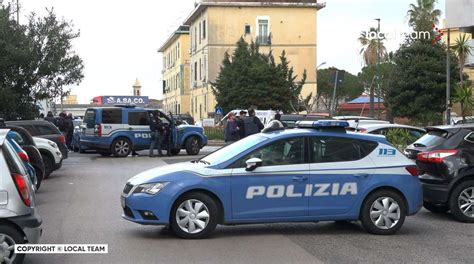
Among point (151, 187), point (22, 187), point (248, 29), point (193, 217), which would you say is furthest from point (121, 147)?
point (248, 29)

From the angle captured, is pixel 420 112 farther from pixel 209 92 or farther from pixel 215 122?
pixel 209 92

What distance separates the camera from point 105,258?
25.5ft

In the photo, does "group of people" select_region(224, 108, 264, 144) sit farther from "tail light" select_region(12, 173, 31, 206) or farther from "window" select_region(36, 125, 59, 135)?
"tail light" select_region(12, 173, 31, 206)

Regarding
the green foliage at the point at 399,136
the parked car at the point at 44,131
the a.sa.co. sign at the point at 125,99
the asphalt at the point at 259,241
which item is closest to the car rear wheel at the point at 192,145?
the parked car at the point at 44,131

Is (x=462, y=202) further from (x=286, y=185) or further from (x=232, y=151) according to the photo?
(x=232, y=151)

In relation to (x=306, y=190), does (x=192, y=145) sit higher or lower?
lower

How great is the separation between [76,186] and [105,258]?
27.0ft

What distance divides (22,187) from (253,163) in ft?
10.6

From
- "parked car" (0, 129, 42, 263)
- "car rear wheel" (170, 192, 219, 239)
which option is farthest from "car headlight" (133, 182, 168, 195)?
"parked car" (0, 129, 42, 263)

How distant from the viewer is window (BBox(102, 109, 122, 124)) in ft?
81.8

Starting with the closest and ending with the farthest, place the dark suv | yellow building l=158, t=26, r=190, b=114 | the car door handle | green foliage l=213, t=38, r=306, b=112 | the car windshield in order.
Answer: the car door handle → the car windshield → the dark suv → green foliage l=213, t=38, r=306, b=112 → yellow building l=158, t=26, r=190, b=114

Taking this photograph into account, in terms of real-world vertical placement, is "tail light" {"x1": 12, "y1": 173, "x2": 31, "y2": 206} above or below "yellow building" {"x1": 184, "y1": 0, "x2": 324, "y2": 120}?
below

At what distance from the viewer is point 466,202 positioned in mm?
10430

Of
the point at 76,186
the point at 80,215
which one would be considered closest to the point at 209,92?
the point at 76,186
